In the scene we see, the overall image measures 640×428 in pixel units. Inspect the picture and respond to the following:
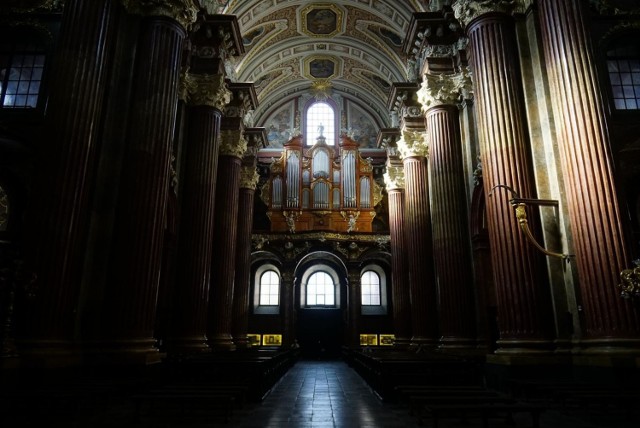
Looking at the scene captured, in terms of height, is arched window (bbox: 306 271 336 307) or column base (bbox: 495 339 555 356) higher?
arched window (bbox: 306 271 336 307)

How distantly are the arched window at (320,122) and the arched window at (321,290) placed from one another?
7.48 m

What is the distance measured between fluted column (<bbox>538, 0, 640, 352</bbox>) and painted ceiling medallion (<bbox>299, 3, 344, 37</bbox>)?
546 inches

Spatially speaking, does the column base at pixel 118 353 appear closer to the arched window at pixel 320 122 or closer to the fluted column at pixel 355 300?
the fluted column at pixel 355 300

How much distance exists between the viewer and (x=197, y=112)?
13.5m

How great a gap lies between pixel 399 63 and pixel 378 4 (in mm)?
2650

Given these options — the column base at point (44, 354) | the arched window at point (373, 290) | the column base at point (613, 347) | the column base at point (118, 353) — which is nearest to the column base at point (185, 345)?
the column base at point (118, 353)

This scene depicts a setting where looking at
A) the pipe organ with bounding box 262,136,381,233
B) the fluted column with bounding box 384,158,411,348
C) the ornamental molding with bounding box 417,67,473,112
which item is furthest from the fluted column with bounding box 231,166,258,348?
the ornamental molding with bounding box 417,67,473,112

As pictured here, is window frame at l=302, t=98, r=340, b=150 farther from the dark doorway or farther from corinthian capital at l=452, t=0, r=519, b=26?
corinthian capital at l=452, t=0, r=519, b=26

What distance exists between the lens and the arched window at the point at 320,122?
87.5 ft

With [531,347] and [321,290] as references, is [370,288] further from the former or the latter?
[531,347]

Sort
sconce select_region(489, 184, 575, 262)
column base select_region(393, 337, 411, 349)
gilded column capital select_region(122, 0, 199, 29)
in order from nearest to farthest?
1. sconce select_region(489, 184, 575, 262)
2. gilded column capital select_region(122, 0, 199, 29)
3. column base select_region(393, 337, 411, 349)

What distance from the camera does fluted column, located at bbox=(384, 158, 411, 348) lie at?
17.6 meters

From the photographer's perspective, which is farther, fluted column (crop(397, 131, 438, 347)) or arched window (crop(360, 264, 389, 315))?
arched window (crop(360, 264, 389, 315))

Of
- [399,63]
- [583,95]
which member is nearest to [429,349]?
[583,95]
